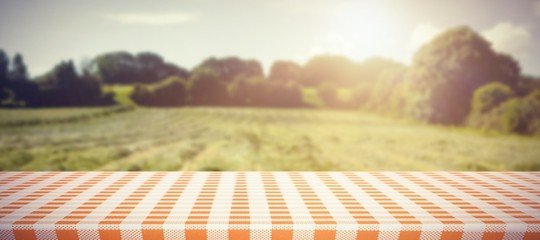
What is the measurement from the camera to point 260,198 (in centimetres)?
175

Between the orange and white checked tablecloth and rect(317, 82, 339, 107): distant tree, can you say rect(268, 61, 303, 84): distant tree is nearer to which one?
rect(317, 82, 339, 107): distant tree

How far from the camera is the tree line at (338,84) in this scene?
20.5m

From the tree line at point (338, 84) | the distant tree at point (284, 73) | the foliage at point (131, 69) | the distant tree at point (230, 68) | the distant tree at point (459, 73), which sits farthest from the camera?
the distant tree at point (284, 73)

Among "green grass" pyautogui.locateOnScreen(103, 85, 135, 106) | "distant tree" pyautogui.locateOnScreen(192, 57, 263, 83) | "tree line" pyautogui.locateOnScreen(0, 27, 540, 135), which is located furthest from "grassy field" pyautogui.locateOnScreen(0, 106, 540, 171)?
"distant tree" pyautogui.locateOnScreen(192, 57, 263, 83)

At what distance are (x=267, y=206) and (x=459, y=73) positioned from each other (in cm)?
2423

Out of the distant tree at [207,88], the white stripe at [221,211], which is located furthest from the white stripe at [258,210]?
the distant tree at [207,88]

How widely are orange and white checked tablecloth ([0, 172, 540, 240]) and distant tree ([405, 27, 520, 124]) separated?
22.2 metres

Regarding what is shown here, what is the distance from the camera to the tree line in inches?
808

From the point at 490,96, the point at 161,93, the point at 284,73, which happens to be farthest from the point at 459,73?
the point at 161,93

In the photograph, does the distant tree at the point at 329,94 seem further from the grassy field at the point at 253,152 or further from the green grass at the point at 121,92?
the grassy field at the point at 253,152

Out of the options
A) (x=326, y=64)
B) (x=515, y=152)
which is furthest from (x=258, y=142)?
(x=326, y=64)

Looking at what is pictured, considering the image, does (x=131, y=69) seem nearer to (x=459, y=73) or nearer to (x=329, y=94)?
(x=329, y=94)

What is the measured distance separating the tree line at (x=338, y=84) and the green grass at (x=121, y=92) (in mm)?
624

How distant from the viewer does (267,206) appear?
163 centimetres
